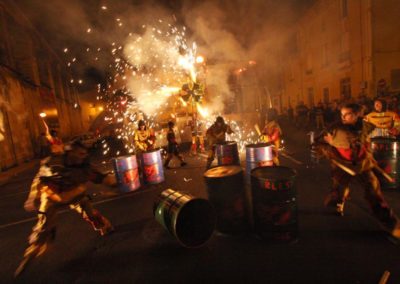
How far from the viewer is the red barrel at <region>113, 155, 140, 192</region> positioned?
619 centimetres

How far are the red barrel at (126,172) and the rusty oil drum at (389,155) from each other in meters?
5.05

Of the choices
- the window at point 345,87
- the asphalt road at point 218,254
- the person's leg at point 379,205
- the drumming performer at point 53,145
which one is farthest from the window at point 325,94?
the drumming performer at point 53,145

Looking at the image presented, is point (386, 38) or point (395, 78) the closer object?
point (386, 38)

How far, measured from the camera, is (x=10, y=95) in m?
13.5

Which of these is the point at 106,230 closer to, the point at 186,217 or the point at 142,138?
the point at 186,217

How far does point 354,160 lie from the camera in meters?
3.75

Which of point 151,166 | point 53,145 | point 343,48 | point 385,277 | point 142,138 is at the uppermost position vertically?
point 343,48

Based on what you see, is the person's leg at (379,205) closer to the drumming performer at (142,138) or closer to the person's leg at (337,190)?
the person's leg at (337,190)

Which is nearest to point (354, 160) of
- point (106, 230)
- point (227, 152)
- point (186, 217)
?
point (186, 217)

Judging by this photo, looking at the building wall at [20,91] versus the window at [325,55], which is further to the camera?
the window at [325,55]

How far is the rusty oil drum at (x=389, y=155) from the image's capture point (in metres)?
4.73

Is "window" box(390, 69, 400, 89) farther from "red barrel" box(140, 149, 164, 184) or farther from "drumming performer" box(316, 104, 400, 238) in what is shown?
"red barrel" box(140, 149, 164, 184)

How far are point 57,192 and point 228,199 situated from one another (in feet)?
8.09

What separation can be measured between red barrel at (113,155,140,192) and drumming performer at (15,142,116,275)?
204 centimetres
